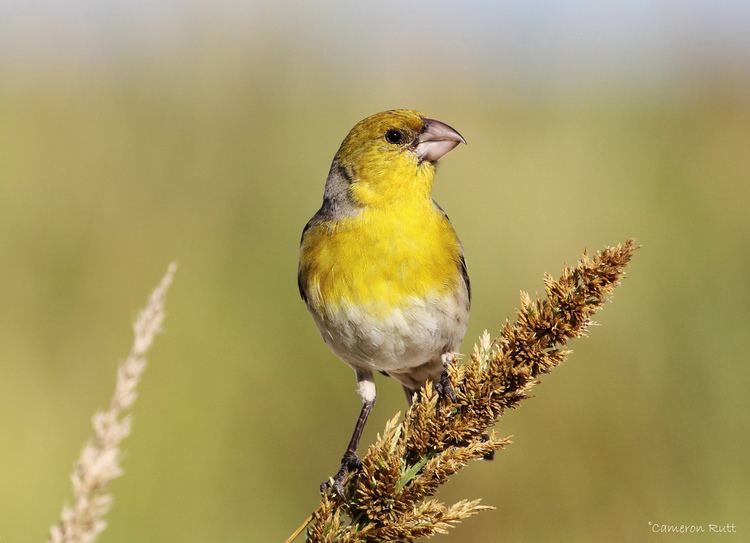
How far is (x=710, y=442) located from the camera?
3926 millimetres

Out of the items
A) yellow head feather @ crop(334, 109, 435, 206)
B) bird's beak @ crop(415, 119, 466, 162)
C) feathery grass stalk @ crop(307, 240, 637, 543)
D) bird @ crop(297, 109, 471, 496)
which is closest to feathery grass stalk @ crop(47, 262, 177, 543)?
feathery grass stalk @ crop(307, 240, 637, 543)

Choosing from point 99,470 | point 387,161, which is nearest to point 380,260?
point 387,161

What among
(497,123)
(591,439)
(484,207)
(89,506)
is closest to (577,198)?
(484,207)

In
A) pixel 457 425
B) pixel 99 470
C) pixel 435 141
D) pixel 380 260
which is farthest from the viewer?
pixel 435 141

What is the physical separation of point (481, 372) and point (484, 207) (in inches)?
123

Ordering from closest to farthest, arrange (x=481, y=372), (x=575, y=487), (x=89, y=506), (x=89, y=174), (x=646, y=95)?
(x=89, y=506), (x=481, y=372), (x=575, y=487), (x=89, y=174), (x=646, y=95)

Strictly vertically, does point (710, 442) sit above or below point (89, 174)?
below

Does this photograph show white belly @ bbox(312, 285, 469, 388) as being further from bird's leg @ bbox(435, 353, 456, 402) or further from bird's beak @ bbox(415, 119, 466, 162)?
bird's beak @ bbox(415, 119, 466, 162)

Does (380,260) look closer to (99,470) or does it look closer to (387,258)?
(387,258)

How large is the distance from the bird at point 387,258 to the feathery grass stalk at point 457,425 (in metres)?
0.87

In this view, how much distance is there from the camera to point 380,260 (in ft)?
10.6

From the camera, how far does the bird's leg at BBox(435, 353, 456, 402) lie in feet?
7.31

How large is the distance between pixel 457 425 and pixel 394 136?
166 centimetres

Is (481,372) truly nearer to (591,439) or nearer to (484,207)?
(591,439)
